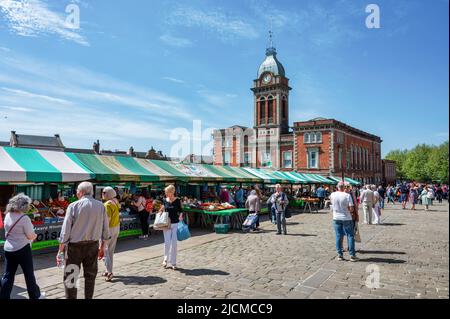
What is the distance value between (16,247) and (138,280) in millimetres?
2186

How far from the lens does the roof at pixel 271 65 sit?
55.6 metres

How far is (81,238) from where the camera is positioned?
15.1 ft

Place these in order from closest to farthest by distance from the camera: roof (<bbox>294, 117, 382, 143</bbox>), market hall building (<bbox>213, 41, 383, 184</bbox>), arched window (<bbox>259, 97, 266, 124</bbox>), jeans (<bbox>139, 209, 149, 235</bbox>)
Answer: jeans (<bbox>139, 209, 149, 235</bbox>) < roof (<bbox>294, 117, 382, 143</bbox>) < market hall building (<bbox>213, 41, 383, 184</bbox>) < arched window (<bbox>259, 97, 266, 124</bbox>)

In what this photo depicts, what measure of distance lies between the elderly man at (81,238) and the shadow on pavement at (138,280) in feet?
4.09

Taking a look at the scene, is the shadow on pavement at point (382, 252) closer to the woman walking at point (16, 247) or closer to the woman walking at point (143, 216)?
the woman walking at point (143, 216)

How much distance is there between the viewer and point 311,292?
541 cm

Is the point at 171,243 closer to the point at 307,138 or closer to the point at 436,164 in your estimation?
the point at 307,138

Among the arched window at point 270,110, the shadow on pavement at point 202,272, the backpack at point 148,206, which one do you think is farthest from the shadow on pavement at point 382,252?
the arched window at point 270,110

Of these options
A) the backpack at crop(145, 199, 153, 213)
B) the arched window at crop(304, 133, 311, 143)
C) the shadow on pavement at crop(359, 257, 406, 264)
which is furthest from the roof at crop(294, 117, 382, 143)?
the shadow on pavement at crop(359, 257, 406, 264)

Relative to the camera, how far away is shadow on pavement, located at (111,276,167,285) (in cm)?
589

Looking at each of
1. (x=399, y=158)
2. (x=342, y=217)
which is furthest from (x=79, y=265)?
(x=399, y=158)

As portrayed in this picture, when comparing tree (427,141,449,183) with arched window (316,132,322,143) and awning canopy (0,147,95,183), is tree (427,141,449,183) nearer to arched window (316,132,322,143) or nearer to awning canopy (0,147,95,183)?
arched window (316,132,322,143)
